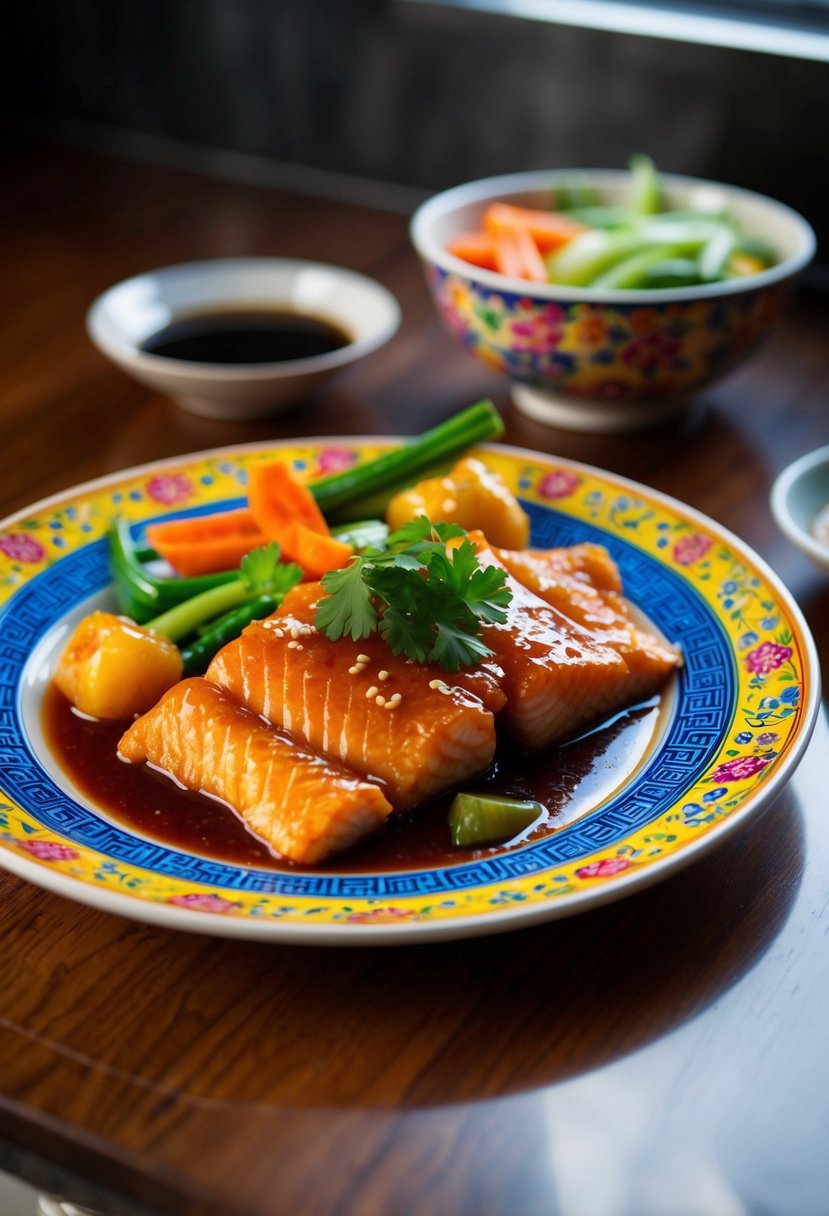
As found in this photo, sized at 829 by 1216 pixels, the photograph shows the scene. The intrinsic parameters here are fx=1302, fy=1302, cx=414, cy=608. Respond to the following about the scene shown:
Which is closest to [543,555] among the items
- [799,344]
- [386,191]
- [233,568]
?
[233,568]

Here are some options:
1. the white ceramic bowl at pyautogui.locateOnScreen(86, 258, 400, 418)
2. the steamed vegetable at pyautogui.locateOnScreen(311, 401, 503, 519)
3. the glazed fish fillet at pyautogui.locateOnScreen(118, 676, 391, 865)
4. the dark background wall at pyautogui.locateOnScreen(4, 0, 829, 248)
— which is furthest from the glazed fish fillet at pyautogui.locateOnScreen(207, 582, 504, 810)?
the dark background wall at pyautogui.locateOnScreen(4, 0, 829, 248)

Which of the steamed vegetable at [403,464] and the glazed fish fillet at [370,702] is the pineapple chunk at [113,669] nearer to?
the glazed fish fillet at [370,702]

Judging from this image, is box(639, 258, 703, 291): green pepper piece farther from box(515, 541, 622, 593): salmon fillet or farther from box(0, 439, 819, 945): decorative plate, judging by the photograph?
box(515, 541, 622, 593): salmon fillet

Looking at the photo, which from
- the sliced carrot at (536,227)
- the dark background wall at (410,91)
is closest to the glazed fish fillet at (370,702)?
the sliced carrot at (536,227)

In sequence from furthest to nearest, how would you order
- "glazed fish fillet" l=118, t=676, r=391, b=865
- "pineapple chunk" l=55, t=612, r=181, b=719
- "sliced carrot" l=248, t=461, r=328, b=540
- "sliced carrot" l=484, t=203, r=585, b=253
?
"sliced carrot" l=484, t=203, r=585, b=253, "sliced carrot" l=248, t=461, r=328, b=540, "pineapple chunk" l=55, t=612, r=181, b=719, "glazed fish fillet" l=118, t=676, r=391, b=865

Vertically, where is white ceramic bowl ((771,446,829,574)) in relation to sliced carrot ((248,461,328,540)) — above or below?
above

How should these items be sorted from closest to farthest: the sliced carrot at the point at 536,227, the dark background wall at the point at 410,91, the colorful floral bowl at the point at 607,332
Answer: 1. the colorful floral bowl at the point at 607,332
2. the sliced carrot at the point at 536,227
3. the dark background wall at the point at 410,91
